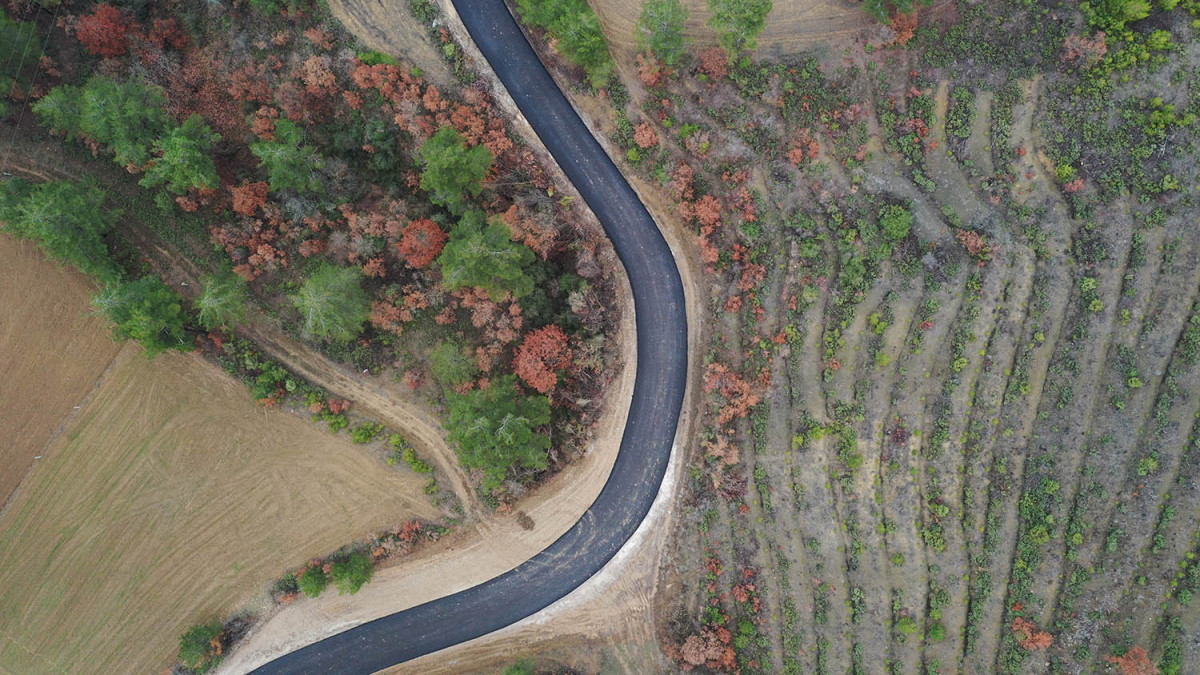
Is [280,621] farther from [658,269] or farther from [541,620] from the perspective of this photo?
[658,269]

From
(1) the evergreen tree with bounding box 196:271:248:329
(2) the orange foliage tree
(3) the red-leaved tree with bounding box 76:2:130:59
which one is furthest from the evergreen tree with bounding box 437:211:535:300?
(3) the red-leaved tree with bounding box 76:2:130:59

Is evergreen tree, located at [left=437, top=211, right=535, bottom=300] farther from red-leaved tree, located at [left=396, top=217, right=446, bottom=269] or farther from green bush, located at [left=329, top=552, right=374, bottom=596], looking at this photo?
green bush, located at [left=329, top=552, right=374, bottom=596]

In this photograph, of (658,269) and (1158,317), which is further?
(658,269)

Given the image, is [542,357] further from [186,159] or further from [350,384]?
[186,159]

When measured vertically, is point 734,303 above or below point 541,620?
above

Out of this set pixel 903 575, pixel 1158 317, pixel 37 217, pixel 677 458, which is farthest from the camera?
pixel 677 458

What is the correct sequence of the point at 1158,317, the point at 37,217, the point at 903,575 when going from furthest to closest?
1. the point at 903,575
2. the point at 1158,317
3. the point at 37,217

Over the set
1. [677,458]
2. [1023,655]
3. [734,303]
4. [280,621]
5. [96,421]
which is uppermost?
[96,421]

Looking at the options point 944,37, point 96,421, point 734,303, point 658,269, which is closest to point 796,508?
point 734,303

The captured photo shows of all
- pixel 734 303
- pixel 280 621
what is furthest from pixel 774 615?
pixel 280 621
